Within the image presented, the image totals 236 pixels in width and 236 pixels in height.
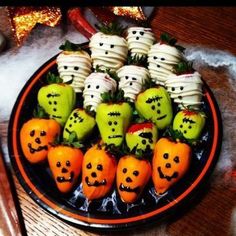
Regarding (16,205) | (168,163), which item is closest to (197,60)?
(168,163)

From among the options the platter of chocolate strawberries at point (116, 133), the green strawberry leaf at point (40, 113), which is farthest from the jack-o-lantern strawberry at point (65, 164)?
the green strawberry leaf at point (40, 113)

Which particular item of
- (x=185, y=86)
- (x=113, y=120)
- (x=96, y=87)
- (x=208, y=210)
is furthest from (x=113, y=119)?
(x=208, y=210)

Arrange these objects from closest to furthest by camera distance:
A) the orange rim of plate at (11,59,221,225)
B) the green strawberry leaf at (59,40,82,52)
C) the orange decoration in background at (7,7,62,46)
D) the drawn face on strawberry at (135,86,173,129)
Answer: the orange rim of plate at (11,59,221,225) < the drawn face on strawberry at (135,86,173,129) < the green strawberry leaf at (59,40,82,52) < the orange decoration in background at (7,7,62,46)

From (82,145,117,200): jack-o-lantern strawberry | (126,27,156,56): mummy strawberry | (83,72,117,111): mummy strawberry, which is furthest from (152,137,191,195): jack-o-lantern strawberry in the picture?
(126,27,156,56): mummy strawberry

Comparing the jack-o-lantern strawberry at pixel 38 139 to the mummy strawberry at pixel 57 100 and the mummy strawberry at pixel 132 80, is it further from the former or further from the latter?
the mummy strawberry at pixel 132 80

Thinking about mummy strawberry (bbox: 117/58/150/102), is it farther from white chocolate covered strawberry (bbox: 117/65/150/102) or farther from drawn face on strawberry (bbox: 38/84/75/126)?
drawn face on strawberry (bbox: 38/84/75/126)

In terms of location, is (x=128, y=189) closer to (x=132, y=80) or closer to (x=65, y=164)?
(x=65, y=164)
